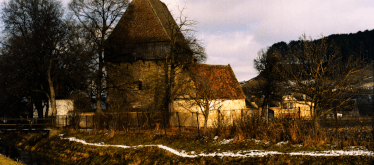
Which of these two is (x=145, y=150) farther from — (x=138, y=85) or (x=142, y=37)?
(x=142, y=37)

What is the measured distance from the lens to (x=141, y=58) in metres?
29.6

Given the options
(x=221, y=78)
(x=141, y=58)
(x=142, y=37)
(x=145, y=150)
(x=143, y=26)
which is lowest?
(x=145, y=150)

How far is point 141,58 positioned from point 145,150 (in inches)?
607

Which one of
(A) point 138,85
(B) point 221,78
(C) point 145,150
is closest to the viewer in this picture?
(C) point 145,150

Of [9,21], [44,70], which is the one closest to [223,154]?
[44,70]

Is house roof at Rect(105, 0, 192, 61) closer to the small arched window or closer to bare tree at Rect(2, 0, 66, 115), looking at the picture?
the small arched window

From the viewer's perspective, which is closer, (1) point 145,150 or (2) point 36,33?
(1) point 145,150

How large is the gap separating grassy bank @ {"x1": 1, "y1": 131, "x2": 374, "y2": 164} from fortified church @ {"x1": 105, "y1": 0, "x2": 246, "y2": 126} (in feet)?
22.5

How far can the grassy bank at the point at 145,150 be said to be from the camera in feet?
35.9

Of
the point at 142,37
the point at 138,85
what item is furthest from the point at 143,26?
the point at 138,85

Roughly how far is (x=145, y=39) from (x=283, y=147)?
65.2 feet

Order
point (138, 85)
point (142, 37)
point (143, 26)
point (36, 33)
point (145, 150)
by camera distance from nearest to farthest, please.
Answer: point (145, 150), point (36, 33), point (142, 37), point (138, 85), point (143, 26)

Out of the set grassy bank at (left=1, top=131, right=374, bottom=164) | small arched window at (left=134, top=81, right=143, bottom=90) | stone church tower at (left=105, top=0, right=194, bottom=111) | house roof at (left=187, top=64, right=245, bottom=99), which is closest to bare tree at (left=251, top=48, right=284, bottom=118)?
house roof at (left=187, top=64, right=245, bottom=99)

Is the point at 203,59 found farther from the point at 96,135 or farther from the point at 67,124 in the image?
the point at 67,124
